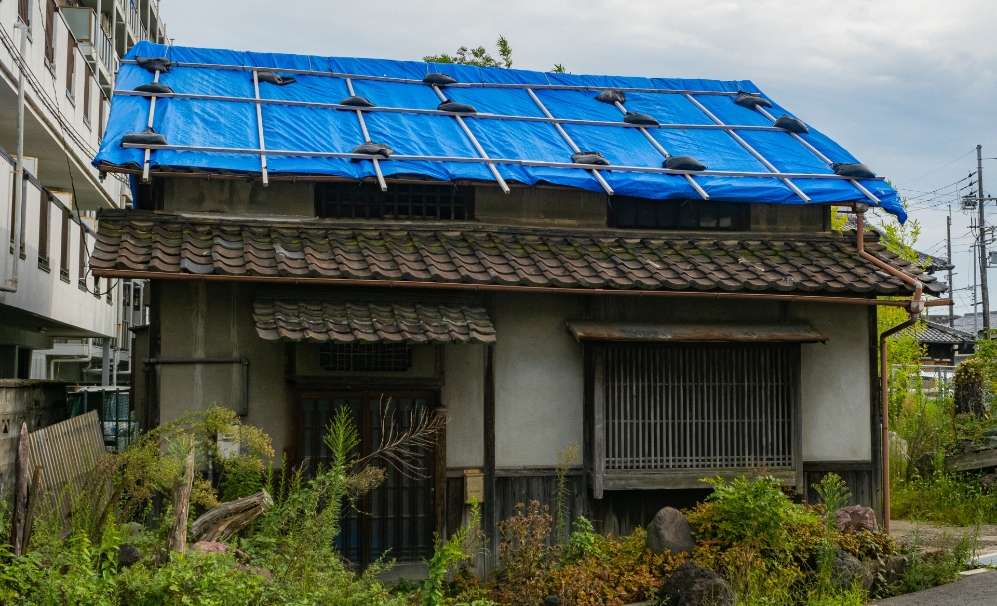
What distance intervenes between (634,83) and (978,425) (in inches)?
361

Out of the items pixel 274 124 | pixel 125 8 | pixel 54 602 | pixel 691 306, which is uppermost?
pixel 125 8

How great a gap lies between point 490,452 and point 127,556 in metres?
4.40

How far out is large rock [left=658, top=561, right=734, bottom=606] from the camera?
855cm

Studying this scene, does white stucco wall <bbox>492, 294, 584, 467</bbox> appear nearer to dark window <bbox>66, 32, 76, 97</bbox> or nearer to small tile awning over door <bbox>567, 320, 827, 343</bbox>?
small tile awning over door <bbox>567, 320, 827, 343</bbox>

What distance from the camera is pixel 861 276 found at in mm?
11117

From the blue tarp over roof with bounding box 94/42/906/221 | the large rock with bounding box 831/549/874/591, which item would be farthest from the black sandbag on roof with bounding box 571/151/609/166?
the large rock with bounding box 831/549/874/591

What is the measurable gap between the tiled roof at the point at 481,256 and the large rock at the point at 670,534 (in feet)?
8.38

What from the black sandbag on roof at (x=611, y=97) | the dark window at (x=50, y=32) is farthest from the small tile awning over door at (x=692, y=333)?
the dark window at (x=50, y=32)

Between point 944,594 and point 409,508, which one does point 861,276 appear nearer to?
point 944,594

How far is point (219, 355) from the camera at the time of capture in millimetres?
10188

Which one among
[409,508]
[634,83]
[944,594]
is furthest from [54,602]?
[634,83]

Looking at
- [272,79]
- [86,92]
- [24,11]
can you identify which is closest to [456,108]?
[272,79]

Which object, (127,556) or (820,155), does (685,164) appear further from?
(127,556)

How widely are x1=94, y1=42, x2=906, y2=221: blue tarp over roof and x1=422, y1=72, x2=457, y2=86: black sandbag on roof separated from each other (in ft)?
0.40
